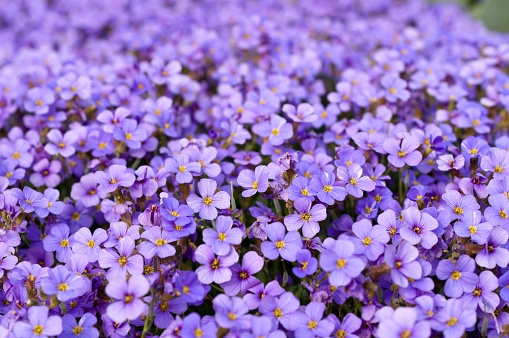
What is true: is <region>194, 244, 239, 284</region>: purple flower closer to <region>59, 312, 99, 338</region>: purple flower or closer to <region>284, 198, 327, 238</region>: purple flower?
<region>284, 198, 327, 238</region>: purple flower

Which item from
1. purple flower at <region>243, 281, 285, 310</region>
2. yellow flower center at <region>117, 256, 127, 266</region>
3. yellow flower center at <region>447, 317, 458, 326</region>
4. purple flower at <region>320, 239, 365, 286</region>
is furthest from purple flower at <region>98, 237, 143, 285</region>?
yellow flower center at <region>447, 317, 458, 326</region>

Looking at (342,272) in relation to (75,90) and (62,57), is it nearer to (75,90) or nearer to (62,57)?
(75,90)

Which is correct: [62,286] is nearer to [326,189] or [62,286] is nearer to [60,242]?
[60,242]

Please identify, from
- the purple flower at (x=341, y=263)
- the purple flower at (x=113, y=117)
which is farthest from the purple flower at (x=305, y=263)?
the purple flower at (x=113, y=117)

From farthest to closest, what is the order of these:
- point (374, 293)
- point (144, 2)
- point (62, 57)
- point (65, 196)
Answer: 1. point (144, 2)
2. point (62, 57)
3. point (65, 196)
4. point (374, 293)

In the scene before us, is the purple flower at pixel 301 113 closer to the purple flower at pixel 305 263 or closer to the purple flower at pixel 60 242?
the purple flower at pixel 305 263

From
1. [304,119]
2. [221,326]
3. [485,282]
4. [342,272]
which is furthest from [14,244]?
[485,282]
